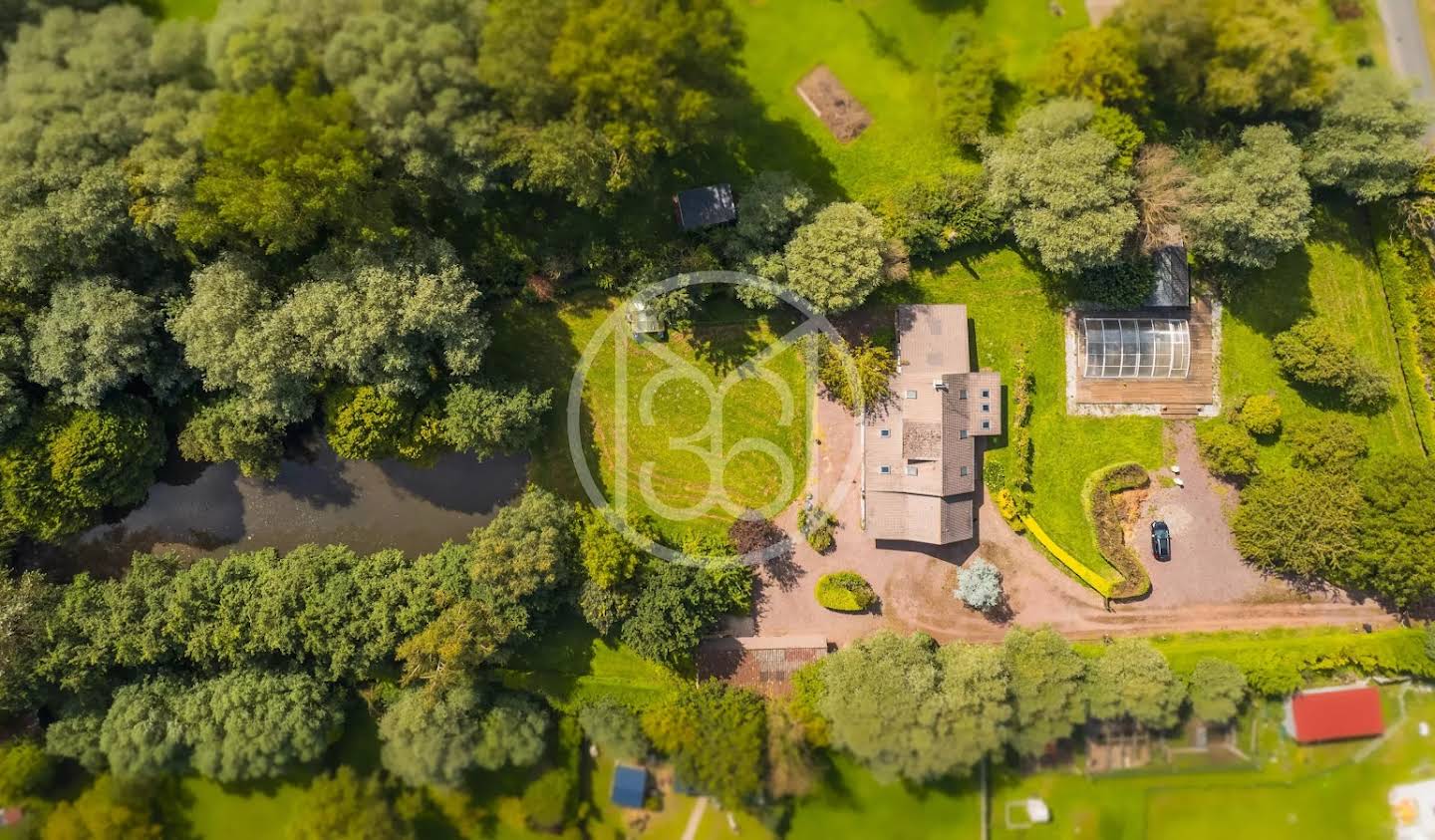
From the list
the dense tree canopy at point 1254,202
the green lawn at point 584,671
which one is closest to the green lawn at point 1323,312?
the dense tree canopy at point 1254,202

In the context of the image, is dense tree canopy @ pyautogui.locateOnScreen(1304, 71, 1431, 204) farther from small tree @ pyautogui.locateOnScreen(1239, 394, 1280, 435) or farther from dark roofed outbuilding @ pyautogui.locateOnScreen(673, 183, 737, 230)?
dark roofed outbuilding @ pyautogui.locateOnScreen(673, 183, 737, 230)

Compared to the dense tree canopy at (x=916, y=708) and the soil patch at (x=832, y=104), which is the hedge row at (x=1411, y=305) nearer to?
the dense tree canopy at (x=916, y=708)

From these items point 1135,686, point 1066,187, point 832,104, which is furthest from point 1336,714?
point 832,104

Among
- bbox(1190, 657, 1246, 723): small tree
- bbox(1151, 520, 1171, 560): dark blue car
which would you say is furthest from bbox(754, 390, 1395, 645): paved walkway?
bbox(1190, 657, 1246, 723): small tree

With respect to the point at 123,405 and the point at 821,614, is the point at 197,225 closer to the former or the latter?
the point at 123,405

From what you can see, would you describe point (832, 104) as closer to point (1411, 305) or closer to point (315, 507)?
point (1411, 305)

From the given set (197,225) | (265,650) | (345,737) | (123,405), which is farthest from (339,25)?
(345,737)
